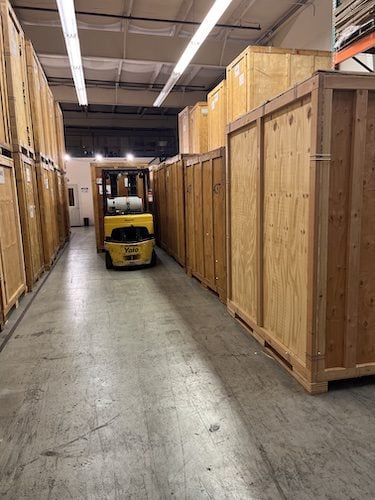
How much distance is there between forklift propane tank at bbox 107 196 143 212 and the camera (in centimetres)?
888

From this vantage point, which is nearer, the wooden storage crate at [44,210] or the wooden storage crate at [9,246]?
the wooden storage crate at [9,246]

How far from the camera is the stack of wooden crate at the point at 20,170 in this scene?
4.74 meters

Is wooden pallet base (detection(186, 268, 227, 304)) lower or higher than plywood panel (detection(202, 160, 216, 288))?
lower

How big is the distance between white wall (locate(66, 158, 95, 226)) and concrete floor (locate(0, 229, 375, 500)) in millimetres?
14427

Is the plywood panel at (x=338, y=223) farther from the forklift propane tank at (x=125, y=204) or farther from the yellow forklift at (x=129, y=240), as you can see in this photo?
the forklift propane tank at (x=125, y=204)

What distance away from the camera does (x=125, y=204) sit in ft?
29.1

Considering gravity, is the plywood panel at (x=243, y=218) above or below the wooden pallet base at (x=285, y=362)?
above

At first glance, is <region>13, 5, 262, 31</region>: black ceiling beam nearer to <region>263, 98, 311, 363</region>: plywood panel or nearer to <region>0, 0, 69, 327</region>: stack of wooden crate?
<region>0, 0, 69, 327</region>: stack of wooden crate

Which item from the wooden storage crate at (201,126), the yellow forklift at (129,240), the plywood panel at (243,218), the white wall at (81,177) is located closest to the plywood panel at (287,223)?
the plywood panel at (243,218)

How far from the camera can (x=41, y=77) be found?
7.98m

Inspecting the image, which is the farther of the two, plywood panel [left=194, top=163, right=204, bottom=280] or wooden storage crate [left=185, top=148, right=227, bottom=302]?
plywood panel [left=194, top=163, right=204, bottom=280]

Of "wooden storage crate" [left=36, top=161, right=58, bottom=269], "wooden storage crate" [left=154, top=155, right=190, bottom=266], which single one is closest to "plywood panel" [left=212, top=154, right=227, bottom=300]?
"wooden storage crate" [left=154, top=155, right=190, bottom=266]

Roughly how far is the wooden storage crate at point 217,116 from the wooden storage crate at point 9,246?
11.2 feet

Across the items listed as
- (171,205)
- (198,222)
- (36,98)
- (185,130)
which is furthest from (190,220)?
(36,98)
